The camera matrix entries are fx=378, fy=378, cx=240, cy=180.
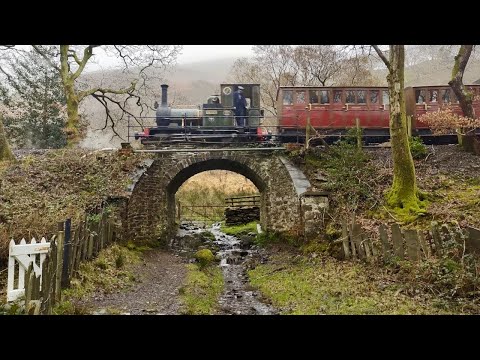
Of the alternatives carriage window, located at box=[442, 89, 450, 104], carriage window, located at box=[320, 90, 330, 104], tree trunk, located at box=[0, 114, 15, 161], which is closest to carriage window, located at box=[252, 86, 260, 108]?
carriage window, located at box=[320, 90, 330, 104]

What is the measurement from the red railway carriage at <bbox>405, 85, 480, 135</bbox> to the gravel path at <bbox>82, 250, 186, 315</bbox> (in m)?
10.6

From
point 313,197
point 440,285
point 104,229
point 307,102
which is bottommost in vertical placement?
point 440,285

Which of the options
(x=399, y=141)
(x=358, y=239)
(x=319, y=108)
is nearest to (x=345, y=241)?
(x=358, y=239)

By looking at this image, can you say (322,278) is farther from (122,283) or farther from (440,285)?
(122,283)

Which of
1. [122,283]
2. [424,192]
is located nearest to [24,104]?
[122,283]

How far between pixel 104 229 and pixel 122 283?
1817 mm

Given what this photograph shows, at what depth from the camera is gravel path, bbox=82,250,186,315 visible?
20.6ft

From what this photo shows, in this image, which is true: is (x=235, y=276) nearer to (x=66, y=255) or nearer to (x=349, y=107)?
(x=66, y=255)

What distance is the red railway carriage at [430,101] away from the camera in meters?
14.7

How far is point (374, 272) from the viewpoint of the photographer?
7.16 m

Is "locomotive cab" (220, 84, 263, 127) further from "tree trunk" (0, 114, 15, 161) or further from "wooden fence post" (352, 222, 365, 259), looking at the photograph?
"wooden fence post" (352, 222, 365, 259)

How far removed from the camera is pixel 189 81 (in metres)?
58.7

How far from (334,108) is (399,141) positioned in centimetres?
529
